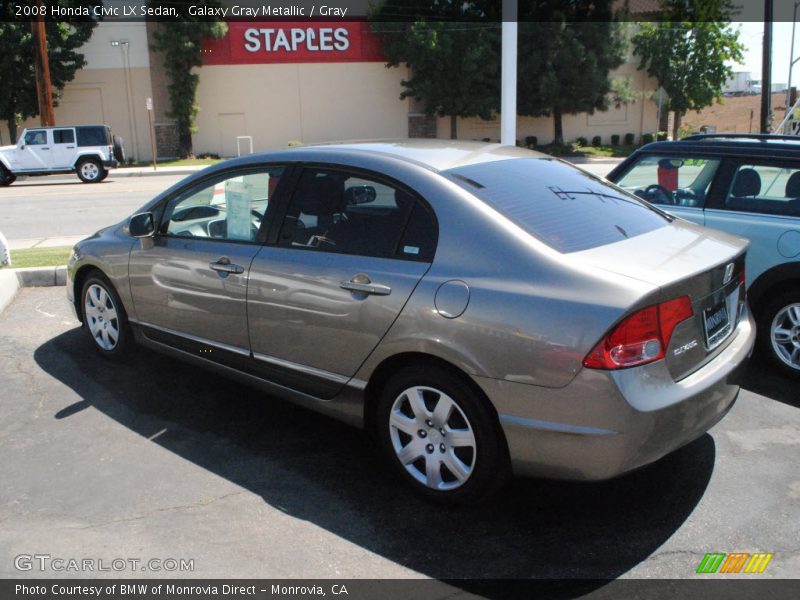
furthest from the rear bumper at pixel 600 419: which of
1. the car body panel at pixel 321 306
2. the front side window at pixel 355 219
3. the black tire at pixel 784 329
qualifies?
the black tire at pixel 784 329

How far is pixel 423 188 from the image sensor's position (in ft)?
12.1

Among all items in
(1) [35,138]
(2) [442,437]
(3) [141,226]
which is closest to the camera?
(2) [442,437]

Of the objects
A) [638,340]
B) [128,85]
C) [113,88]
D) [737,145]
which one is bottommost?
[638,340]

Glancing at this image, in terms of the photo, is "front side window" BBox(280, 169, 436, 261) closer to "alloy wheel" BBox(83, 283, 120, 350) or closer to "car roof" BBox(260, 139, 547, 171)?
"car roof" BBox(260, 139, 547, 171)

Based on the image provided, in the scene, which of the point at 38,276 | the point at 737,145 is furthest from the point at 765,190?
the point at 38,276

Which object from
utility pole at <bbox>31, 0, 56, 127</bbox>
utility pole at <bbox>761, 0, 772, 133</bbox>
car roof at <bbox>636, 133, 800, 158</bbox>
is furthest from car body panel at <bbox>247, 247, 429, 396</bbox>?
utility pole at <bbox>31, 0, 56, 127</bbox>

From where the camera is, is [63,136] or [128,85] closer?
[63,136]

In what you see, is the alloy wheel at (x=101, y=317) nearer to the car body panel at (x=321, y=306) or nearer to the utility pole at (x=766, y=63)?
the car body panel at (x=321, y=306)

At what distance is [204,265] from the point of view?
4531mm

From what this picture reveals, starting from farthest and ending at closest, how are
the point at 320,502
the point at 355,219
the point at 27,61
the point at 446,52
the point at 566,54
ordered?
the point at 566,54 < the point at 446,52 < the point at 27,61 < the point at 355,219 < the point at 320,502

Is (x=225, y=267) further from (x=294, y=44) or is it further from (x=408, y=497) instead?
(x=294, y=44)

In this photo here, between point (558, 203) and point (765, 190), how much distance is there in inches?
94.7

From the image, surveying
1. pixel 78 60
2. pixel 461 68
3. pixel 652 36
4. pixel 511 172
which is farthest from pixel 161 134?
pixel 511 172

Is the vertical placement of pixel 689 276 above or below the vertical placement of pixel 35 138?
below
